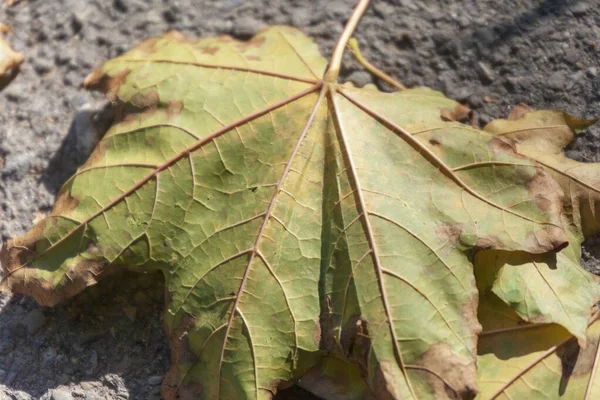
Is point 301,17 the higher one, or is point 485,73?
point 301,17

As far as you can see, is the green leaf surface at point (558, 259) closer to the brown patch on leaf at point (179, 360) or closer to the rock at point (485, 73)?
the rock at point (485, 73)

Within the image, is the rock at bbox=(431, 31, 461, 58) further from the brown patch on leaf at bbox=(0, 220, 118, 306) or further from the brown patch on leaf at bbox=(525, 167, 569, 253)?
the brown patch on leaf at bbox=(0, 220, 118, 306)

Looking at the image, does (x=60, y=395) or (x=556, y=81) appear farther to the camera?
(x=556, y=81)

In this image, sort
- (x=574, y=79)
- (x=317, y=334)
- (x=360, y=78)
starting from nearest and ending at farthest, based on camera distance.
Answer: (x=317, y=334) < (x=574, y=79) < (x=360, y=78)

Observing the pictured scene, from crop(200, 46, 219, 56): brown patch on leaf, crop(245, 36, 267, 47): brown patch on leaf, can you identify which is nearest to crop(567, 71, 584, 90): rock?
crop(245, 36, 267, 47): brown patch on leaf

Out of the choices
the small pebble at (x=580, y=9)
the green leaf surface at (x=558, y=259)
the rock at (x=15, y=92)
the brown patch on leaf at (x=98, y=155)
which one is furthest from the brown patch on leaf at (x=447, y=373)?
the rock at (x=15, y=92)

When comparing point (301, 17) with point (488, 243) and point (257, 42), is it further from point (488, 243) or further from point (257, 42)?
point (488, 243)

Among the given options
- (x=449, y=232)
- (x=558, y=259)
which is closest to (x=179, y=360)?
(x=449, y=232)
